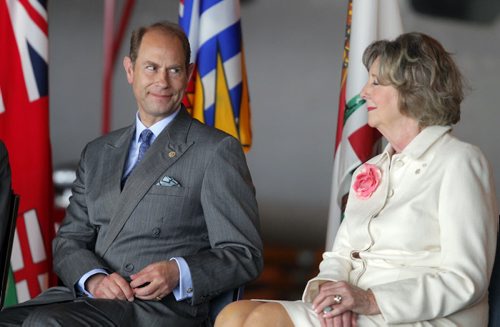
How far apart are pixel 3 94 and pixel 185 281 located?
58.3 inches

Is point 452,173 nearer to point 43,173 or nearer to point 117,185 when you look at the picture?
point 117,185

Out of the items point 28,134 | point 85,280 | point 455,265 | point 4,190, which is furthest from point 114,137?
point 455,265

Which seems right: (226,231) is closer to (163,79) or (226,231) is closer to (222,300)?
(222,300)

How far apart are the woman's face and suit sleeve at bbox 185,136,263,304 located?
51 centimetres

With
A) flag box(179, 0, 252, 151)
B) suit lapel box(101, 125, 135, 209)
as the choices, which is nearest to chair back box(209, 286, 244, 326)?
suit lapel box(101, 125, 135, 209)

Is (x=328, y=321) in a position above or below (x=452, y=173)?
below

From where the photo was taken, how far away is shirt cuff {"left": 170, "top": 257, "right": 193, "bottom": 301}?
2.71 metres

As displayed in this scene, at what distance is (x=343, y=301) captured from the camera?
227 cm

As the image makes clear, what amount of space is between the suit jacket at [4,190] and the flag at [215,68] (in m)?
1.05

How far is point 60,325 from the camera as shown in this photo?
254 centimetres

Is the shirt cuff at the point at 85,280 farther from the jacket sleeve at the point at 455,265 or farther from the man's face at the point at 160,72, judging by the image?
the jacket sleeve at the point at 455,265

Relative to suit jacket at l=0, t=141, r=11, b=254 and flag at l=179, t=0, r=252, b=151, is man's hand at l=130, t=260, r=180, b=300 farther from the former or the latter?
flag at l=179, t=0, r=252, b=151

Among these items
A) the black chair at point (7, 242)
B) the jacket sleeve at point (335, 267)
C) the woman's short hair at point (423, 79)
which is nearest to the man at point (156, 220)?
the black chair at point (7, 242)

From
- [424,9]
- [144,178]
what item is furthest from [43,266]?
[424,9]
